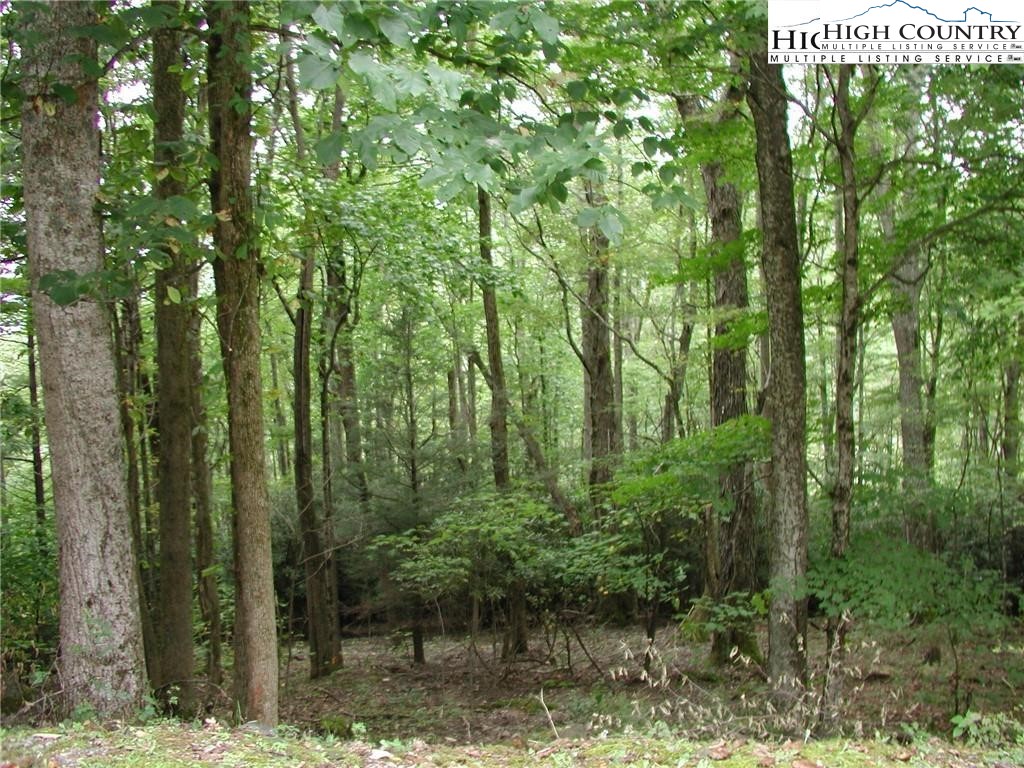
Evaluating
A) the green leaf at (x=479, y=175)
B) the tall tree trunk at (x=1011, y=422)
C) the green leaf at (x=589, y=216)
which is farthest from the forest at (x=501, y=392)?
the tall tree trunk at (x=1011, y=422)

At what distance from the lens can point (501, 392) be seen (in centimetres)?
1462

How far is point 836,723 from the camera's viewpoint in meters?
5.74

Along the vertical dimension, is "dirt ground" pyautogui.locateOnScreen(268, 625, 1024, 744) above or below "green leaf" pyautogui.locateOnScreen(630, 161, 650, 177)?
below

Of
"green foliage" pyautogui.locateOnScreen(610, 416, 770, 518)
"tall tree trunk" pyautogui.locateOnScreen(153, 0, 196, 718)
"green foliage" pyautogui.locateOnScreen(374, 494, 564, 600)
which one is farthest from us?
"green foliage" pyautogui.locateOnScreen(374, 494, 564, 600)

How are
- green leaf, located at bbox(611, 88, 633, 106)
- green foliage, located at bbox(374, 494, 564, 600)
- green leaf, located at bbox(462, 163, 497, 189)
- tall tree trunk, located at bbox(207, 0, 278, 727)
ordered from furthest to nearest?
green foliage, located at bbox(374, 494, 564, 600)
tall tree trunk, located at bbox(207, 0, 278, 727)
green leaf, located at bbox(611, 88, 633, 106)
green leaf, located at bbox(462, 163, 497, 189)

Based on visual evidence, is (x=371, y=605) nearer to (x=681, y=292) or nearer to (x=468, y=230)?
(x=468, y=230)

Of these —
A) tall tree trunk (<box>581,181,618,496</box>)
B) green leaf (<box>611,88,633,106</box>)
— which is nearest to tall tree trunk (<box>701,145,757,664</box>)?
tall tree trunk (<box>581,181,618,496</box>)

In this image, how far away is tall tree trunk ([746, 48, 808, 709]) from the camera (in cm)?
661

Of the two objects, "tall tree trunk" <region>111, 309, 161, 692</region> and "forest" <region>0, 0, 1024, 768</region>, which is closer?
"forest" <region>0, 0, 1024, 768</region>

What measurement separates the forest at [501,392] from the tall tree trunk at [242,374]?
21mm

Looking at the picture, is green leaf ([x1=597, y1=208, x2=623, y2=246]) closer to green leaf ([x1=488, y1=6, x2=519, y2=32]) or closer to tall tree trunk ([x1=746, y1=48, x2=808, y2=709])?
green leaf ([x1=488, y1=6, x2=519, y2=32])

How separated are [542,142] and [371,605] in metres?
11.0

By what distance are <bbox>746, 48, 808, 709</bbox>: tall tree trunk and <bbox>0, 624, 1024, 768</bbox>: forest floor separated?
2.75 ft

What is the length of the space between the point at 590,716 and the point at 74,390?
6.19m
